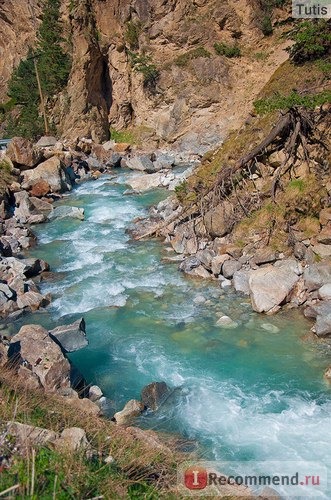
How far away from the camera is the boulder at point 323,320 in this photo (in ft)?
28.1

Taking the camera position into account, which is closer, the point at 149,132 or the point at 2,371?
the point at 2,371

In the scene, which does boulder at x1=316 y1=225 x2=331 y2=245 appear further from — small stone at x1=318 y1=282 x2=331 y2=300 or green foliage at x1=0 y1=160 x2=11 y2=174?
green foliage at x1=0 y1=160 x2=11 y2=174

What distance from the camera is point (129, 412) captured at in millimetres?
7008

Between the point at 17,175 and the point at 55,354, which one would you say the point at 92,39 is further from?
the point at 55,354

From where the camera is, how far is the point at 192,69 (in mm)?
28797

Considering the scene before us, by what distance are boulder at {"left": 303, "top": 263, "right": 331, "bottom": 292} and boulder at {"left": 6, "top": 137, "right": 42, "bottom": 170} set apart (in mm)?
15722

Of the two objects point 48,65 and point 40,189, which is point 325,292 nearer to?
point 40,189

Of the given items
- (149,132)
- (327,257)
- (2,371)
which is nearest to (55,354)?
(2,371)

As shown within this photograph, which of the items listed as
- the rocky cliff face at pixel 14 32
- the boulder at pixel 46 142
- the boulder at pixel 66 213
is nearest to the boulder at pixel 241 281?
the boulder at pixel 66 213

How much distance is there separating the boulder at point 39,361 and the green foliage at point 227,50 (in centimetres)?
2563

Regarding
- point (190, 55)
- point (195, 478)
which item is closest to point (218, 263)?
point (195, 478)

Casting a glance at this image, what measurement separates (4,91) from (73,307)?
3810cm

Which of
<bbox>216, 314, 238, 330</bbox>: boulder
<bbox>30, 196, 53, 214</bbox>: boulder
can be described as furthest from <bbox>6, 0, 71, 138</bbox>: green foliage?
<bbox>216, 314, 238, 330</bbox>: boulder

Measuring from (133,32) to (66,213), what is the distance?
18437mm
